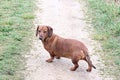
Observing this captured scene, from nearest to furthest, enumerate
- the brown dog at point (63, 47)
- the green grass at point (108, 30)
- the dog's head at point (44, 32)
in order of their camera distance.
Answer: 1. the brown dog at point (63, 47)
2. the dog's head at point (44, 32)
3. the green grass at point (108, 30)

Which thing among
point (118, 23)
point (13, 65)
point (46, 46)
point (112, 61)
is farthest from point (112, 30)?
point (13, 65)

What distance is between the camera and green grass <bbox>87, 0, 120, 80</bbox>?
24.4 feet

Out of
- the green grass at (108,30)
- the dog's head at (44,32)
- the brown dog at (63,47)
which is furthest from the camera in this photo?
the green grass at (108,30)

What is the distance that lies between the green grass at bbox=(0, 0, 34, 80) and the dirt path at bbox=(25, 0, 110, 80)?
20 cm

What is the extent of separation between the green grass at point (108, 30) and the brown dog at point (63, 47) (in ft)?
2.06

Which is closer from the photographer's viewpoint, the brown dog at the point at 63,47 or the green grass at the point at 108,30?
the brown dog at the point at 63,47

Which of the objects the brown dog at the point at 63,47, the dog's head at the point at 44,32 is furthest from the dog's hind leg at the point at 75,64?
the dog's head at the point at 44,32

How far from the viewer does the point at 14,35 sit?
28.9 ft

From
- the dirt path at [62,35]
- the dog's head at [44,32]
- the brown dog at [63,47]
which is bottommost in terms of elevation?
the dirt path at [62,35]

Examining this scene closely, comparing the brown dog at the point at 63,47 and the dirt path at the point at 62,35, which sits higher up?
the brown dog at the point at 63,47

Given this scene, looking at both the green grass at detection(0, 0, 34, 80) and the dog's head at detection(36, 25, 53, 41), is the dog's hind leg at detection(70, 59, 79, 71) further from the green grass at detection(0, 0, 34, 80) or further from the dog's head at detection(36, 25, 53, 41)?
the green grass at detection(0, 0, 34, 80)

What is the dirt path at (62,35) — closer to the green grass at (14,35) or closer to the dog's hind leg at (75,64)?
the dog's hind leg at (75,64)

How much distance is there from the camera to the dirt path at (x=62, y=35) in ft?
22.4

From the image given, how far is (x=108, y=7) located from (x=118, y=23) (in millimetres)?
1890
